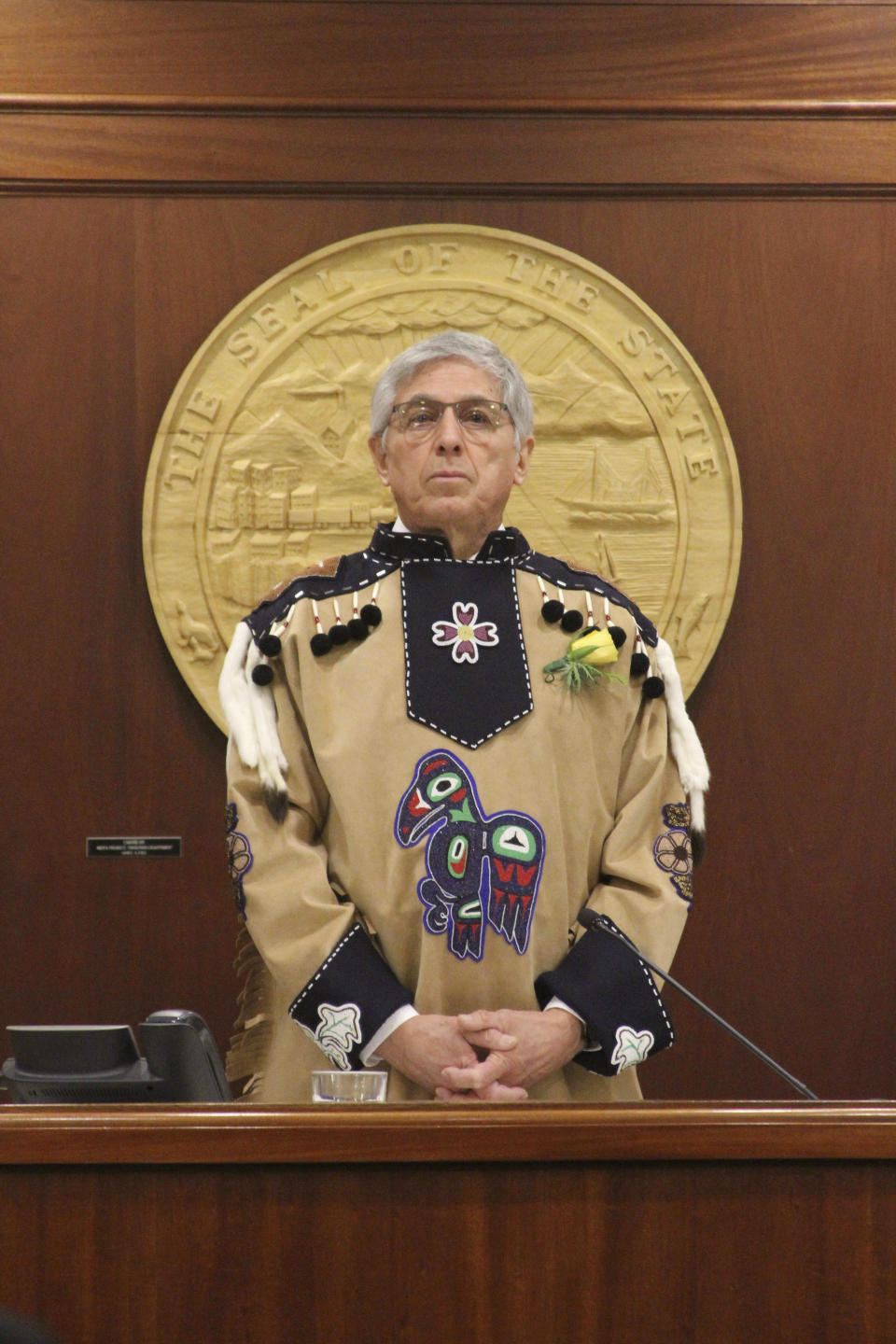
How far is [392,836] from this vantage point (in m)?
2.21

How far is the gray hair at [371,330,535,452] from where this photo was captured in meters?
2.37

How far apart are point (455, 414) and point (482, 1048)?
911 mm

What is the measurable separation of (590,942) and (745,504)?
1.43 m

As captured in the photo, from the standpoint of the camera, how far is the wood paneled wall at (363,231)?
10.7 feet

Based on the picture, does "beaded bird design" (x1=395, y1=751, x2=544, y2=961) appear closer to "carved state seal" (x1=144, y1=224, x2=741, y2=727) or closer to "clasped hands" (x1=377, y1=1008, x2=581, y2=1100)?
"clasped hands" (x1=377, y1=1008, x2=581, y2=1100)

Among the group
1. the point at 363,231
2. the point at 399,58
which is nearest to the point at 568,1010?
the point at 363,231

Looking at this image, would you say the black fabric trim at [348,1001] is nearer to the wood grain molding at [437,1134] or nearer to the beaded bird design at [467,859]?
the beaded bird design at [467,859]

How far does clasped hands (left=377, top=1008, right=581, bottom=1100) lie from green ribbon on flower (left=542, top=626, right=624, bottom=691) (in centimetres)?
49

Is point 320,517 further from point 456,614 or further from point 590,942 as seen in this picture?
point 590,942

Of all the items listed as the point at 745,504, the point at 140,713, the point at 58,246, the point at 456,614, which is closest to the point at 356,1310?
the point at 456,614

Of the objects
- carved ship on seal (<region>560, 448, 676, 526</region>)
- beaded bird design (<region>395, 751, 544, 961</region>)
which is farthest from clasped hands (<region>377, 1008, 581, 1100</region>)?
carved ship on seal (<region>560, 448, 676, 526</region>)

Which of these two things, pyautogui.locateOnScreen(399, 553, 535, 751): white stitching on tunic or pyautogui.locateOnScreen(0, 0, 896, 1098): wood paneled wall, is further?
pyautogui.locateOnScreen(0, 0, 896, 1098): wood paneled wall

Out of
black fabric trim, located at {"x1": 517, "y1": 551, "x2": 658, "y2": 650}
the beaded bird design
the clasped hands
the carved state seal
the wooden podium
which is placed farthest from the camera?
the carved state seal

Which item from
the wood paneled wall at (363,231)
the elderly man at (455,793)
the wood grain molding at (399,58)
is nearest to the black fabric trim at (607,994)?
the elderly man at (455,793)
